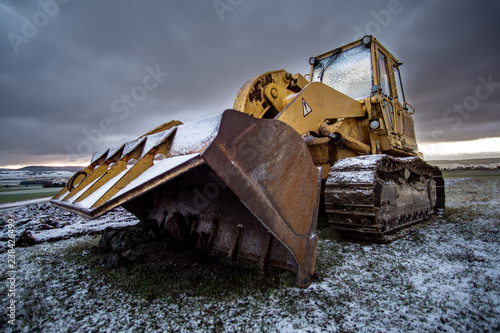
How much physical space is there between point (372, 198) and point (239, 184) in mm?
1768

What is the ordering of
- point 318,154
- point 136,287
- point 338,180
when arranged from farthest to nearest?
point 318,154 → point 338,180 → point 136,287

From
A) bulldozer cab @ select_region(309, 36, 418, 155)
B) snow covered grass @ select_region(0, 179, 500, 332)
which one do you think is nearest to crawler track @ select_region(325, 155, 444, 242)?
snow covered grass @ select_region(0, 179, 500, 332)

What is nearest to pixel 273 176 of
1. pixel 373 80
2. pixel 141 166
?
pixel 141 166

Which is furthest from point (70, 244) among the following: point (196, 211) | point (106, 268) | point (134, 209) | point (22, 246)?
point (196, 211)

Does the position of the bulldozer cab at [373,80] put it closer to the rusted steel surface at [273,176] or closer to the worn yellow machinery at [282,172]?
the worn yellow machinery at [282,172]

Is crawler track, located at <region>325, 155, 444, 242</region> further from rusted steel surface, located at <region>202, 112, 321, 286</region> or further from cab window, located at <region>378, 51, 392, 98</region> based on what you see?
cab window, located at <region>378, 51, 392, 98</region>

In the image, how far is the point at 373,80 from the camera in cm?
443

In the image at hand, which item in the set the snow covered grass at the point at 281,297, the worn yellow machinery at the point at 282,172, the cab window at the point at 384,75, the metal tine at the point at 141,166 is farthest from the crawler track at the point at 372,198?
the metal tine at the point at 141,166

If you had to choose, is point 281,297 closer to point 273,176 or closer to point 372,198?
point 273,176

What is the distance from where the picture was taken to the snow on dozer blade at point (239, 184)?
4.76 feet

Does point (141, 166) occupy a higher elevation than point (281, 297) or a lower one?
higher

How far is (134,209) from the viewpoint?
3.28 m

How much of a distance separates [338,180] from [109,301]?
2.43 meters

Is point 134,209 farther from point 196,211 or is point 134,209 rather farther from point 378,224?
point 378,224
